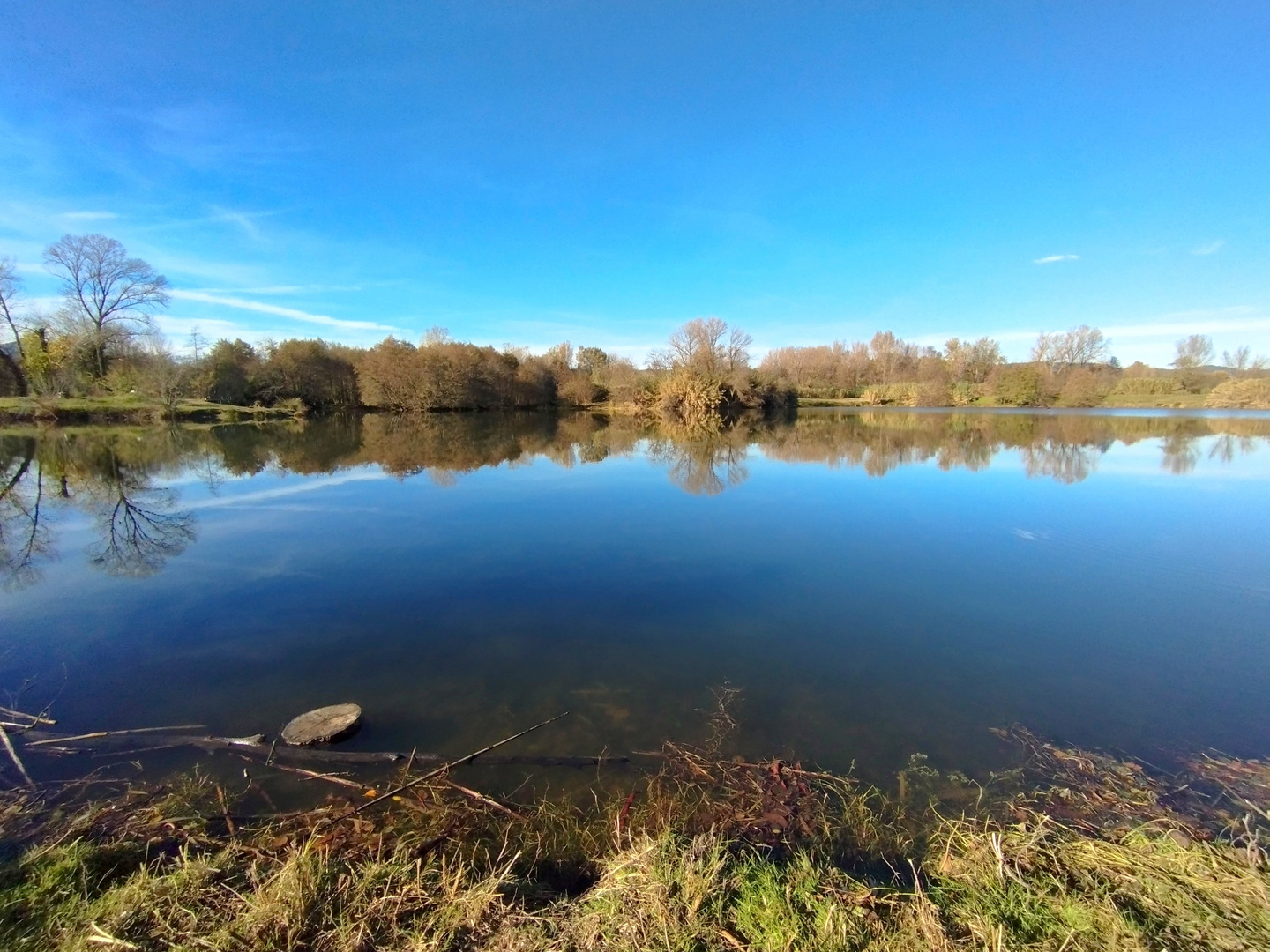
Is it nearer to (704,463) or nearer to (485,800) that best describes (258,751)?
(485,800)

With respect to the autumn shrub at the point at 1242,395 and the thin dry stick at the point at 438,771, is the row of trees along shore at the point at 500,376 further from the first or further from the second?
the thin dry stick at the point at 438,771

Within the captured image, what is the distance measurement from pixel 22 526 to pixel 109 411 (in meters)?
25.5

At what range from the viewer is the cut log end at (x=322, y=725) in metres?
3.20

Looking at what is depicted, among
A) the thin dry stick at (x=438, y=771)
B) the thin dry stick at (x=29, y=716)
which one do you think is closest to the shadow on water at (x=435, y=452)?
the thin dry stick at (x=29, y=716)

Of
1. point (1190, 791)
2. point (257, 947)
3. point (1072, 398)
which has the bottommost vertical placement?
point (1190, 791)

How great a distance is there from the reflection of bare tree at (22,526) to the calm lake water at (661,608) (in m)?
0.07

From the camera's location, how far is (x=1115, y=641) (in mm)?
4449

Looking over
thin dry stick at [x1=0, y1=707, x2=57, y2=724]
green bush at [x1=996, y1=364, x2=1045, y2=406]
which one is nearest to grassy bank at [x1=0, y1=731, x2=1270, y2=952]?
thin dry stick at [x1=0, y1=707, x2=57, y2=724]

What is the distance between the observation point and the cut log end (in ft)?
10.5

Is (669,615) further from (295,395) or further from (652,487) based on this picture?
(295,395)

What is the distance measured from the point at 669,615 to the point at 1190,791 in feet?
11.5

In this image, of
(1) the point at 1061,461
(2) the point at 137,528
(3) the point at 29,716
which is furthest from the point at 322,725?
(1) the point at 1061,461

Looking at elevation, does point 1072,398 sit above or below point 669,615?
above

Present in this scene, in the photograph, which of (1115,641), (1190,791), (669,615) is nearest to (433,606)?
(669,615)
